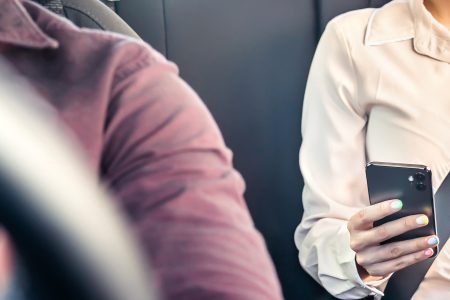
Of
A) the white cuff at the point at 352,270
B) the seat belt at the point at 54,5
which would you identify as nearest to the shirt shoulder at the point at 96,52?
the seat belt at the point at 54,5

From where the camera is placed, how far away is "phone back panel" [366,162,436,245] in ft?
3.08

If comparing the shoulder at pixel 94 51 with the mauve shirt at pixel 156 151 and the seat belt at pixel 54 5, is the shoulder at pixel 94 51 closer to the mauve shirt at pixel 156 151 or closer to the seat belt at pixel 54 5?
the mauve shirt at pixel 156 151

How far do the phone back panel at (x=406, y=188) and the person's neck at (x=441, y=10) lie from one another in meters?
0.29

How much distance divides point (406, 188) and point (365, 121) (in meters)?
0.21

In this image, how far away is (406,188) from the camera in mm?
950

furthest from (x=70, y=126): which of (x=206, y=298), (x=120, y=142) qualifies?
(x=206, y=298)

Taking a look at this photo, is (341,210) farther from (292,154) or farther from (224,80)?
(224,80)

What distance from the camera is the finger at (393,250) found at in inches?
37.8

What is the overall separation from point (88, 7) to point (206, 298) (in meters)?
0.54

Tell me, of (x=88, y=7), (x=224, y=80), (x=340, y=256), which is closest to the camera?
(x=88, y=7)

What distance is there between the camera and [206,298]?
482 millimetres

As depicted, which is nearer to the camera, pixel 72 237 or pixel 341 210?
pixel 72 237

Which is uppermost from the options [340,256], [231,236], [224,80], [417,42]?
[231,236]

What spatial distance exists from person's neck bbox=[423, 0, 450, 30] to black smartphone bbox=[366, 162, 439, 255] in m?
0.29
